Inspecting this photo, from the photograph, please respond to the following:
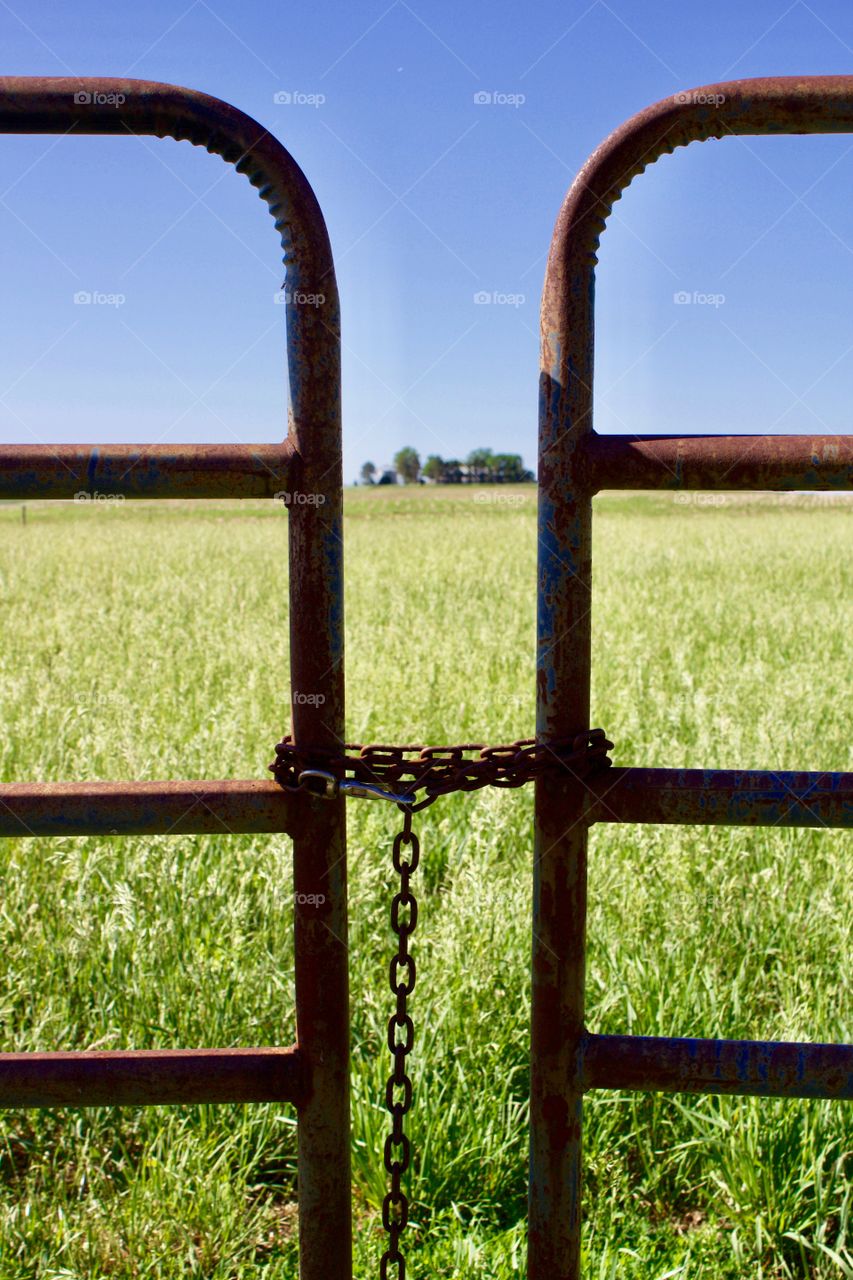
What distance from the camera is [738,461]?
1.21m

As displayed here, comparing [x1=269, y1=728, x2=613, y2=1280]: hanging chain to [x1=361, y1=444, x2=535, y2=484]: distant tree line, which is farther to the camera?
[x1=361, y1=444, x2=535, y2=484]: distant tree line

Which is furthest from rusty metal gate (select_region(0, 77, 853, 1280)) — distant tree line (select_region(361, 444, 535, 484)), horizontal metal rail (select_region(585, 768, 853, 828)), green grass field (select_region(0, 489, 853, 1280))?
distant tree line (select_region(361, 444, 535, 484))

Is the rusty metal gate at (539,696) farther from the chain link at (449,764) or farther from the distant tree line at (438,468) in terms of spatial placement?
the distant tree line at (438,468)

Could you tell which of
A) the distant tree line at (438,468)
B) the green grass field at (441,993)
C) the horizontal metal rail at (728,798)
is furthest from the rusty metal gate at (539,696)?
the distant tree line at (438,468)

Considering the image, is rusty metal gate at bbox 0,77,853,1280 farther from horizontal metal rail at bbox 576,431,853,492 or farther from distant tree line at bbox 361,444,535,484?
distant tree line at bbox 361,444,535,484

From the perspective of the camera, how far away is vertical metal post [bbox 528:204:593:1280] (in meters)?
1.25

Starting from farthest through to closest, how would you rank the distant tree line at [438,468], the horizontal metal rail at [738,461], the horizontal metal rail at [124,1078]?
the distant tree line at [438,468] < the horizontal metal rail at [124,1078] < the horizontal metal rail at [738,461]

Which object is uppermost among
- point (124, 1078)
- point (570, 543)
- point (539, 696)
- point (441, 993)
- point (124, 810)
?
point (570, 543)

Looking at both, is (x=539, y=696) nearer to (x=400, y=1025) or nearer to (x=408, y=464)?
(x=400, y=1025)

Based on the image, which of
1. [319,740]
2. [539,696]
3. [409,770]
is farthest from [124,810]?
[539,696]

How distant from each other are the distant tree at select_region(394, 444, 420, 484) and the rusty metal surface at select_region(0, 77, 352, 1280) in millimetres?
103405

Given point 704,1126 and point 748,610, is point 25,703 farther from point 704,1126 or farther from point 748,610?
point 748,610

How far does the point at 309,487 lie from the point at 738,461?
0.53m

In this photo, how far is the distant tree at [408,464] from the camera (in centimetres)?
10494
